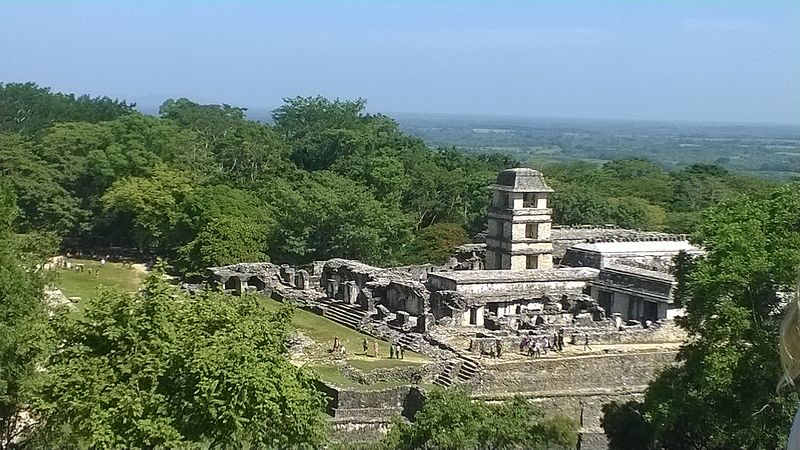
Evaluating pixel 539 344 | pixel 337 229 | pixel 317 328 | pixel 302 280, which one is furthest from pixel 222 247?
pixel 539 344

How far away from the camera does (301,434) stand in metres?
16.3

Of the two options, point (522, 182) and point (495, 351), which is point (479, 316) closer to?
point (495, 351)

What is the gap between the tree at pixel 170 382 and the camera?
15.2 m

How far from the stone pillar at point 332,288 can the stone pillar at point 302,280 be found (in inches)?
61.5

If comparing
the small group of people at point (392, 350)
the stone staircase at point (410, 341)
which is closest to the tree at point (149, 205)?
the stone staircase at point (410, 341)

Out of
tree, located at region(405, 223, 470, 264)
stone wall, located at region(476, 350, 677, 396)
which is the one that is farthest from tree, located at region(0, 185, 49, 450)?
tree, located at region(405, 223, 470, 264)

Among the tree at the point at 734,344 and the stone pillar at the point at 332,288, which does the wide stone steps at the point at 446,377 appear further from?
the stone pillar at the point at 332,288

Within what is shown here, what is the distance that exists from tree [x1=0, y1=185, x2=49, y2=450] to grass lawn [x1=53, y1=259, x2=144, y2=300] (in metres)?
19.0

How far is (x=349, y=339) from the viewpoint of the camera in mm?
33219

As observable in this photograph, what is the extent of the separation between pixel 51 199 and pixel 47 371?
37924 millimetres

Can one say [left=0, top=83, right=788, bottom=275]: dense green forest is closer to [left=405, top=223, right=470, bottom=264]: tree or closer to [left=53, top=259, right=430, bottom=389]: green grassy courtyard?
[left=405, top=223, right=470, bottom=264]: tree

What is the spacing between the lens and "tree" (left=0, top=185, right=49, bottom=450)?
1778cm

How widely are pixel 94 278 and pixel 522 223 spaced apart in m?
19.7

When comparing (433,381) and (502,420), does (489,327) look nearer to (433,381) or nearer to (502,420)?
(433,381)
